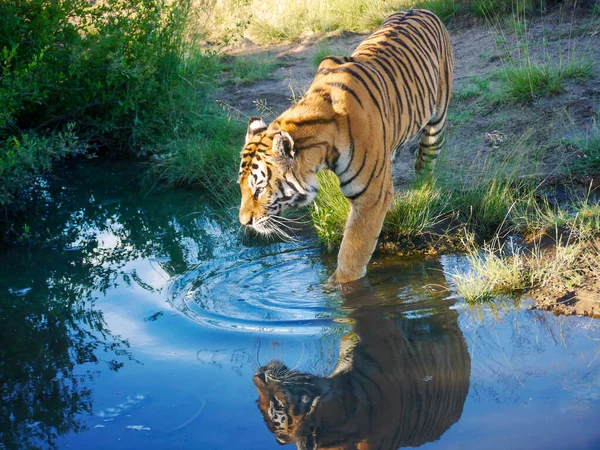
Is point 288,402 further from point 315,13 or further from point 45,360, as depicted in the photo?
point 315,13

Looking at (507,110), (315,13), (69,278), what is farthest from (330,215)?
(315,13)

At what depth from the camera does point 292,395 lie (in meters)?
3.62

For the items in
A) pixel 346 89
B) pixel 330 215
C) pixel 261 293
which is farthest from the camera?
pixel 330 215

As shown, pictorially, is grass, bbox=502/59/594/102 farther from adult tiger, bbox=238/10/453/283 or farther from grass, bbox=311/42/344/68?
grass, bbox=311/42/344/68

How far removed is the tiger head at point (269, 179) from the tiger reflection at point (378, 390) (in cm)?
84

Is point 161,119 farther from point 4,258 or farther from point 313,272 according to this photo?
point 313,272

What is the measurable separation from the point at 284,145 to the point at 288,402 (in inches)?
55.7

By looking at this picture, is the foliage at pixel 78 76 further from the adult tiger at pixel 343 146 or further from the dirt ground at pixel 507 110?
the adult tiger at pixel 343 146

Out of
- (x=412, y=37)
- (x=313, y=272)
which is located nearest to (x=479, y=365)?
(x=313, y=272)

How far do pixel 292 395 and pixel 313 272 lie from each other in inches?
61.3

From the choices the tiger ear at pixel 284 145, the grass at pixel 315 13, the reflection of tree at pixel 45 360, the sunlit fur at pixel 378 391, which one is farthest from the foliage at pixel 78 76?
the sunlit fur at pixel 378 391

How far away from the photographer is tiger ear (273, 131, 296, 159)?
397 cm

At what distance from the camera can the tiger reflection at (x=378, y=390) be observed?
324 centimetres

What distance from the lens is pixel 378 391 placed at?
3562 millimetres
